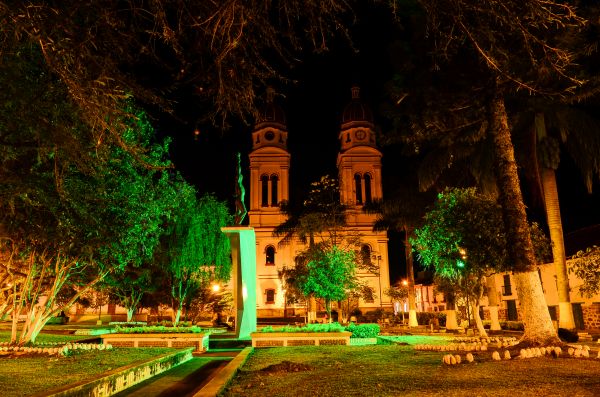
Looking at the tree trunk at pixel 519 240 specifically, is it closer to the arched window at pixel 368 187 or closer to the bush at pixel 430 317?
the bush at pixel 430 317

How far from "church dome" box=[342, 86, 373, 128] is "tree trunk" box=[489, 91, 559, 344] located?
4062 centimetres

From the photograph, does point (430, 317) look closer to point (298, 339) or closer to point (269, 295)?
point (298, 339)

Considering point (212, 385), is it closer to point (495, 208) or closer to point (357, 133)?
point (495, 208)

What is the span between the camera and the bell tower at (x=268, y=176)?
51219mm

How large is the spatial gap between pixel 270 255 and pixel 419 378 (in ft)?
148

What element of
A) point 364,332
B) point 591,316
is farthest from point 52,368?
point 591,316

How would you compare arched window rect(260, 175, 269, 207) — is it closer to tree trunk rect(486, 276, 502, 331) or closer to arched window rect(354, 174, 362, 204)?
arched window rect(354, 174, 362, 204)

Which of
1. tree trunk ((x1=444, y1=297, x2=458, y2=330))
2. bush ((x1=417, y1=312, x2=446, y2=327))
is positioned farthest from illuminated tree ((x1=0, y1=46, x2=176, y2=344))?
bush ((x1=417, y1=312, x2=446, y2=327))

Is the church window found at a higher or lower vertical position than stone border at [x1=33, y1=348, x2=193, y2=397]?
higher

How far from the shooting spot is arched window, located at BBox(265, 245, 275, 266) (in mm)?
51525

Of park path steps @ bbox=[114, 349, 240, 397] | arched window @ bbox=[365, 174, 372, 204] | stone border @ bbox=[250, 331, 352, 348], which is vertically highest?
arched window @ bbox=[365, 174, 372, 204]

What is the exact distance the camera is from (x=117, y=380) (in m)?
7.47

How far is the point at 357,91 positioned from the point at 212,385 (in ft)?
165

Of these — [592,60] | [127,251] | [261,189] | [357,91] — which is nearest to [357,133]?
[357,91]
